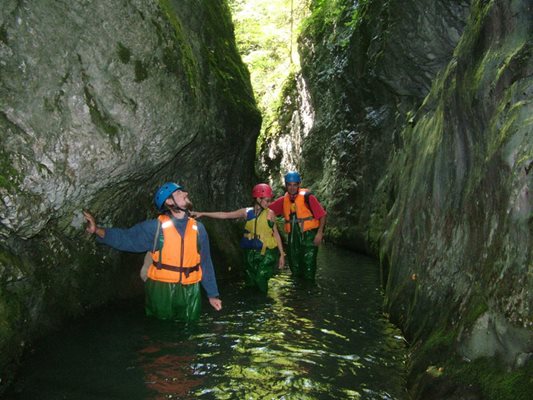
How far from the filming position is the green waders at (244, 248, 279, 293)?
31.9 ft

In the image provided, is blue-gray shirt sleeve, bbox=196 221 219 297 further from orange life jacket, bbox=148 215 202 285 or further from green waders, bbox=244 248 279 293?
green waders, bbox=244 248 279 293

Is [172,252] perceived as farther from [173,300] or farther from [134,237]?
[173,300]

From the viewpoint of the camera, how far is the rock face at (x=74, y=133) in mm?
5453

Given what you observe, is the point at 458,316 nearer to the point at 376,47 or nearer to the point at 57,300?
the point at 57,300

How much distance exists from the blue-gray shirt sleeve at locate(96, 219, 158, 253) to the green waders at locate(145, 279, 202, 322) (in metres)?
0.49

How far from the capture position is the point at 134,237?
6.35 meters

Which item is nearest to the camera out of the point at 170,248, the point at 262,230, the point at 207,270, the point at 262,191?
the point at 170,248

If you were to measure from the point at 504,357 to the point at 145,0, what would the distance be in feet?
18.8

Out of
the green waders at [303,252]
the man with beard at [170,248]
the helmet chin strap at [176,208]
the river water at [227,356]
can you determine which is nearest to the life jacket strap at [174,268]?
the man with beard at [170,248]

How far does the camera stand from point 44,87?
5703 mm

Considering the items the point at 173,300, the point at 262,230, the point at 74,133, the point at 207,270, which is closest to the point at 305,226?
the point at 262,230

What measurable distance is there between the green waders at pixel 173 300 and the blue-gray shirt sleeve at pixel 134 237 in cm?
49

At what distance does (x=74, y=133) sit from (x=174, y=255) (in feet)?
6.06

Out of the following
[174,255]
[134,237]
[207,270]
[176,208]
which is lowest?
[207,270]
